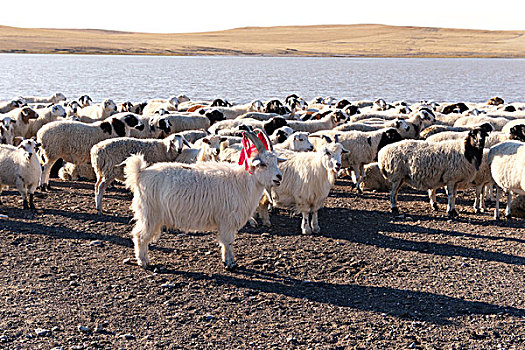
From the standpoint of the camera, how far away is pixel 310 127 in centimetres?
1497

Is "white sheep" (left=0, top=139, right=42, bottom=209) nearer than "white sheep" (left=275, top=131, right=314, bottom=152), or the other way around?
"white sheep" (left=0, top=139, right=42, bottom=209)

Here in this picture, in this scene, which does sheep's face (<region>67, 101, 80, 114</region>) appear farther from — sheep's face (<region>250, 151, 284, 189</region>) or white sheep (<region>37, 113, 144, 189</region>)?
sheep's face (<region>250, 151, 284, 189</region>)

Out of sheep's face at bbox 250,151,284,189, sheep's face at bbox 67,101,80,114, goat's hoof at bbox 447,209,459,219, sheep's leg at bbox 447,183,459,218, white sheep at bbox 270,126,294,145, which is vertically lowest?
goat's hoof at bbox 447,209,459,219

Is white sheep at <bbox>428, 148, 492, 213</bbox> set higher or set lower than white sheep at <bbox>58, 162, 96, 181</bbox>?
higher

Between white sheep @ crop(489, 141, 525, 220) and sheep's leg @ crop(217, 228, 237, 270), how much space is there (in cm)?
502

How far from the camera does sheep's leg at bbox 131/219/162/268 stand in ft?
23.2

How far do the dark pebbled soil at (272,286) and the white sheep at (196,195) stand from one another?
0.53m

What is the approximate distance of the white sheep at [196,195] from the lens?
7.06m

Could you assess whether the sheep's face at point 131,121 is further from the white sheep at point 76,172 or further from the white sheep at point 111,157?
the white sheep at point 111,157

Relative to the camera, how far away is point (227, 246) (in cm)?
735

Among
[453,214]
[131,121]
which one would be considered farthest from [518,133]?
[131,121]

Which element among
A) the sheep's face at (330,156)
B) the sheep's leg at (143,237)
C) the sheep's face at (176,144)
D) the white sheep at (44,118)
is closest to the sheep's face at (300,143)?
the sheep's face at (330,156)

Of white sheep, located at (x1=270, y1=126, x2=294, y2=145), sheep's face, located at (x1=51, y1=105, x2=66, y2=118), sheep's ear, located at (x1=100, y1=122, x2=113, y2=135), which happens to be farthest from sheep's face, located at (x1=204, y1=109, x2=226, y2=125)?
sheep's ear, located at (x1=100, y1=122, x2=113, y2=135)

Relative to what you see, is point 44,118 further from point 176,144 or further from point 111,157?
point 176,144
